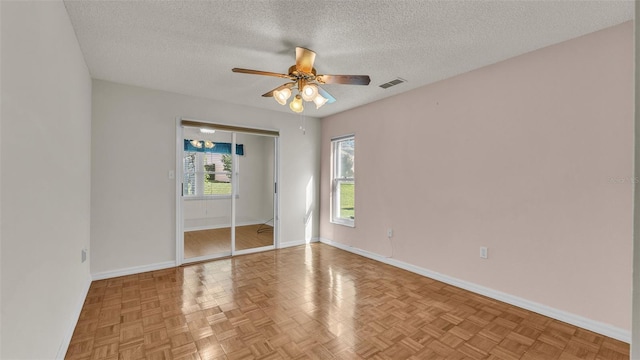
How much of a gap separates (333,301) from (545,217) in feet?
6.86

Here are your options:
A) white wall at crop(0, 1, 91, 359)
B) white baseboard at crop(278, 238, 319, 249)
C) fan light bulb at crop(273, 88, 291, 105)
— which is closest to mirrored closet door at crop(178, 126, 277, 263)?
white baseboard at crop(278, 238, 319, 249)

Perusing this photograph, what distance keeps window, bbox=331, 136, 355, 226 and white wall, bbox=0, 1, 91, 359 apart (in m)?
3.53

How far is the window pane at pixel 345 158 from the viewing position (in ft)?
15.7

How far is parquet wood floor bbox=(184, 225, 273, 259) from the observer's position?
13.1 feet

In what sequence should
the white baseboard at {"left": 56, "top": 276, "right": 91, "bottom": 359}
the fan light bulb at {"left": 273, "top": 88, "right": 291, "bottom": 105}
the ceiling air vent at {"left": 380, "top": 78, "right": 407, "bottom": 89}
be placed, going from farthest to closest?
1. the ceiling air vent at {"left": 380, "top": 78, "right": 407, "bottom": 89}
2. the fan light bulb at {"left": 273, "top": 88, "right": 291, "bottom": 105}
3. the white baseboard at {"left": 56, "top": 276, "right": 91, "bottom": 359}

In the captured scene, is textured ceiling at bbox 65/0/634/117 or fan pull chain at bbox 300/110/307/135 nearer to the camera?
textured ceiling at bbox 65/0/634/117

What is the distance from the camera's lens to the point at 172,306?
260 cm

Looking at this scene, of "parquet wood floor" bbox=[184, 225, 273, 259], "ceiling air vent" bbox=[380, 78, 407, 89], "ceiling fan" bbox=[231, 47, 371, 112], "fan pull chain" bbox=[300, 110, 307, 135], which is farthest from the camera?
Answer: "fan pull chain" bbox=[300, 110, 307, 135]

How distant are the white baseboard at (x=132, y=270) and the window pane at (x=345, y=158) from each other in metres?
2.97

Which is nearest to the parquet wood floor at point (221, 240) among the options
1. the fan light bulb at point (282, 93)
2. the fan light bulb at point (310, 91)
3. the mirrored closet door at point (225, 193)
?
the mirrored closet door at point (225, 193)

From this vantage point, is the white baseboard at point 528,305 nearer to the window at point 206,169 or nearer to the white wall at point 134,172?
the window at point 206,169

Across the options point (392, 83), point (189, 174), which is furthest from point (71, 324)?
point (392, 83)

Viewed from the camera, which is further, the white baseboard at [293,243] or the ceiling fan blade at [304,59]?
the white baseboard at [293,243]

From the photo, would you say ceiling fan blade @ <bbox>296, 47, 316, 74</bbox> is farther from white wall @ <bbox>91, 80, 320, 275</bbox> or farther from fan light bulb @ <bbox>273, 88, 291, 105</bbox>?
white wall @ <bbox>91, 80, 320, 275</bbox>
